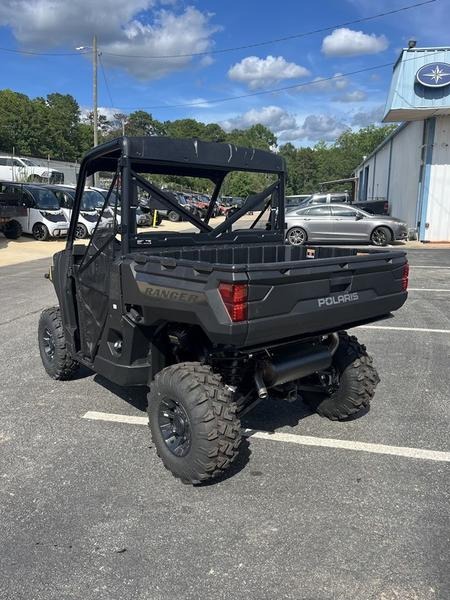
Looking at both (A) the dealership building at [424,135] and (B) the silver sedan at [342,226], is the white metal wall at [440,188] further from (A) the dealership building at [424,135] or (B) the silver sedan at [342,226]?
(B) the silver sedan at [342,226]

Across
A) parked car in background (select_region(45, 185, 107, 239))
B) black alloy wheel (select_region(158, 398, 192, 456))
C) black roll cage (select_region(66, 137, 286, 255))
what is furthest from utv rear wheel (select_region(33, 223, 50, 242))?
black alloy wheel (select_region(158, 398, 192, 456))

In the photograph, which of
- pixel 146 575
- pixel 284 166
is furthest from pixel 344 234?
pixel 146 575

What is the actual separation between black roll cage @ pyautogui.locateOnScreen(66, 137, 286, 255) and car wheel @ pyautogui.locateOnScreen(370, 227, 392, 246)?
583 inches

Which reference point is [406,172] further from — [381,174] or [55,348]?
[55,348]

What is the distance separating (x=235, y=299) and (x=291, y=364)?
0.90 meters

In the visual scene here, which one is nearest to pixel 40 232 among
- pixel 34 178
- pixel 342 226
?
pixel 342 226

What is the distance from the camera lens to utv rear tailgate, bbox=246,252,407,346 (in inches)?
116

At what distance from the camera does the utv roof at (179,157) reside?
3574 millimetres

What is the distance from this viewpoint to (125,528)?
114 inches

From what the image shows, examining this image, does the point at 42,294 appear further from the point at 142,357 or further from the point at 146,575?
the point at 146,575

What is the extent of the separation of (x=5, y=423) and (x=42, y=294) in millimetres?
5961

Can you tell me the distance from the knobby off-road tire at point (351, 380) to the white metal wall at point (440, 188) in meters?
17.5

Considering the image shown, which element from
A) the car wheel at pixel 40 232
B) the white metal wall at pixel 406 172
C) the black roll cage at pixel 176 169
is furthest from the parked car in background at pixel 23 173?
the black roll cage at pixel 176 169

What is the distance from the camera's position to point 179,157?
3838 millimetres
